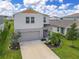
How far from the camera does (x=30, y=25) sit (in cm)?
3008

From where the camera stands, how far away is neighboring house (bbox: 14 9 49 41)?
29.4 metres

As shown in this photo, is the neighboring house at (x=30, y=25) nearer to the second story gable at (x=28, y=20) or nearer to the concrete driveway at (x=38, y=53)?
the second story gable at (x=28, y=20)

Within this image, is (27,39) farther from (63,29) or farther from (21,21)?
(63,29)

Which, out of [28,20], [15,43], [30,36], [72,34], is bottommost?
[15,43]

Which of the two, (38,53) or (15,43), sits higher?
(15,43)

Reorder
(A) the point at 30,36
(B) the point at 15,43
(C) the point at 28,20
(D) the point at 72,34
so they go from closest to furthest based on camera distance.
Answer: (B) the point at 15,43 < (D) the point at 72,34 < (C) the point at 28,20 < (A) the point at 30,36

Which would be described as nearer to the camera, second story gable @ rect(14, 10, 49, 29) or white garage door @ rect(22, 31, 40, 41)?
second story gable @ rect(14, 10, 49, 29)

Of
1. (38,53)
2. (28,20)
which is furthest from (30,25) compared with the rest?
(38,53)

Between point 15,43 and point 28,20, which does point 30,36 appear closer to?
point 28,20

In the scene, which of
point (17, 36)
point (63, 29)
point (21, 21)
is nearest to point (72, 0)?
point (63, 29)

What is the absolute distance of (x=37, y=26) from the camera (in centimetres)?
3073

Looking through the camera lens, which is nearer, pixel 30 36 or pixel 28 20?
pixel 28 20

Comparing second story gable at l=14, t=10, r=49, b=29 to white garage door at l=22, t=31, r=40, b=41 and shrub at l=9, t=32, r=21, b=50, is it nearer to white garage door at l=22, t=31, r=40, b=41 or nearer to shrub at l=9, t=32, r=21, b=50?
white garage door at l=22, t=31, r=40, b=41

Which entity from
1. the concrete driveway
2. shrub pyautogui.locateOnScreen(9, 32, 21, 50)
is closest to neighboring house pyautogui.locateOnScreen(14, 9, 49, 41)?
shrub pyautogui.locateOnScreen(9, 32, 21, 50)
